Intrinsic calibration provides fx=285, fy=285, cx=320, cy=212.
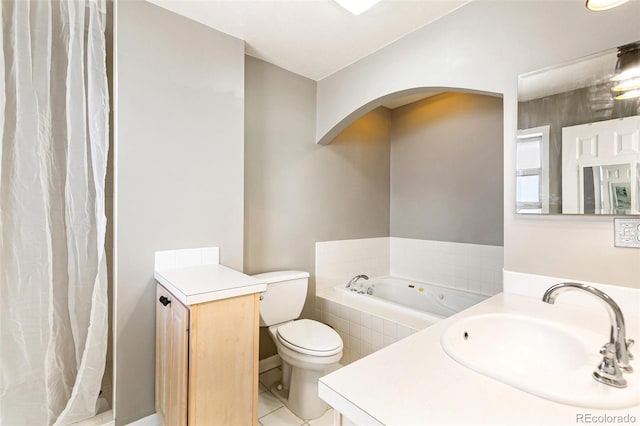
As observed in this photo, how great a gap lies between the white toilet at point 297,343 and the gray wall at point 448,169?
160cm

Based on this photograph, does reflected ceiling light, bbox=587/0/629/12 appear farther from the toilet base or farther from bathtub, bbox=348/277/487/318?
the toilet base

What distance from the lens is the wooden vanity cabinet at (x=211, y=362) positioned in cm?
125

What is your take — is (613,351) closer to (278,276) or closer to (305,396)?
(305,396)

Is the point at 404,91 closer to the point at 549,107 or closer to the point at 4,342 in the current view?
the point at 549,107

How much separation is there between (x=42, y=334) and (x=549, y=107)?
2708 millimetres

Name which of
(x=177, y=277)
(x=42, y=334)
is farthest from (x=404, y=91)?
(x=42, y=334)

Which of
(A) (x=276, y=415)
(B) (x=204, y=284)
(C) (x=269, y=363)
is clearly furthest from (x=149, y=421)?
(B) (x=204, y=284)

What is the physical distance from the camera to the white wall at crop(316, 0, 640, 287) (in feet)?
3.88

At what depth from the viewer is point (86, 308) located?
161 centimetres

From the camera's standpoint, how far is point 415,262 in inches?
124

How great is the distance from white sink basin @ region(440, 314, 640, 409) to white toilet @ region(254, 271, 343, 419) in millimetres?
974

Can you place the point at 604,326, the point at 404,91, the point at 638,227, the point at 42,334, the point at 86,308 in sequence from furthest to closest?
the point at 404,91 < the point at 86,308 < the point at 42,334 < the point at 638,227 < the point at 604,326

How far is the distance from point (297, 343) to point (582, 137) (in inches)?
71.8

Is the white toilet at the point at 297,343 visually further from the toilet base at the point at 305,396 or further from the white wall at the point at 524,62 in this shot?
the white wall at the point at 524,62
